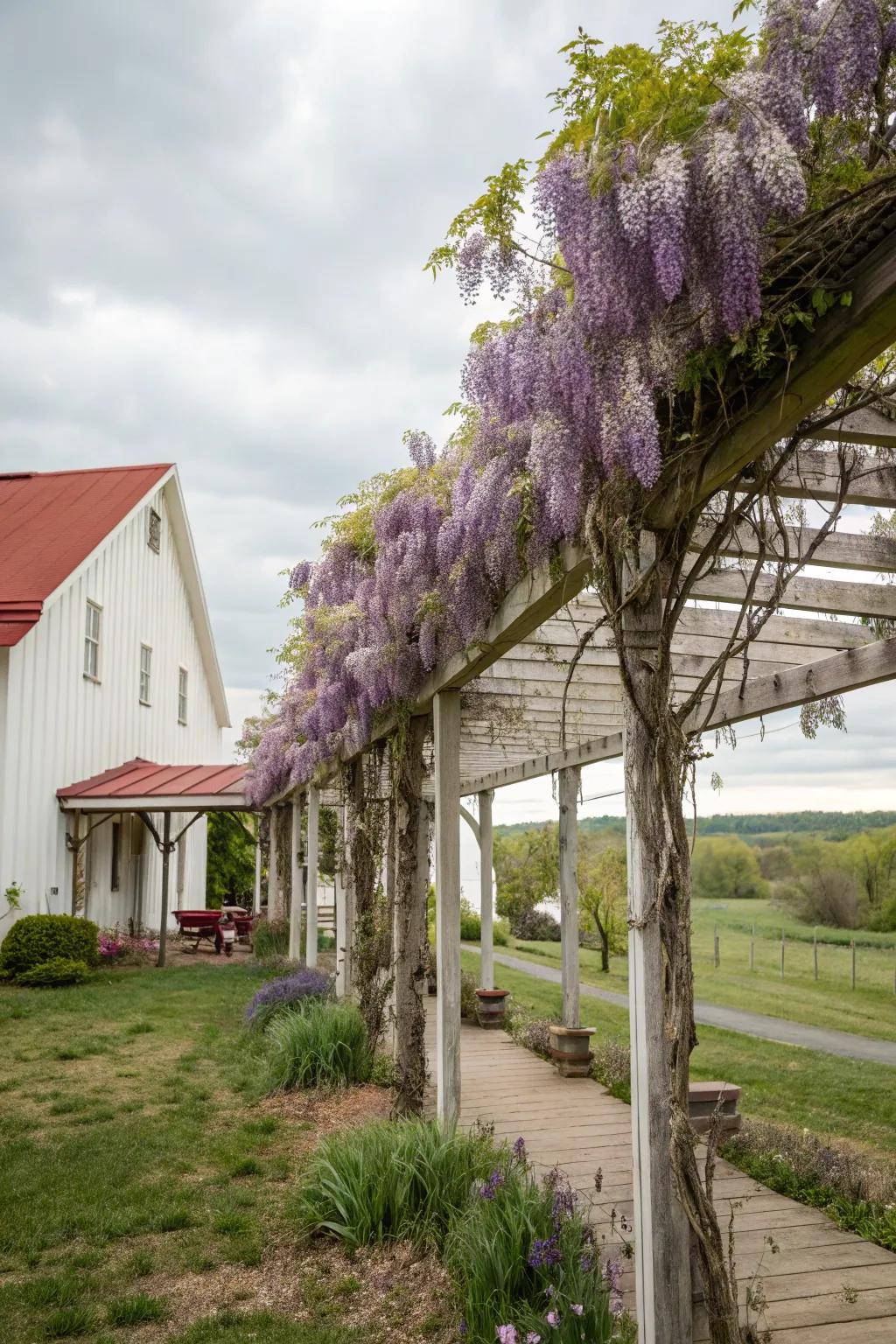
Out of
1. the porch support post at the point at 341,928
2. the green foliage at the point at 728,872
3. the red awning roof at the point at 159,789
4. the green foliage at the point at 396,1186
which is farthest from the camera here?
the green foliage at the point at 728,872

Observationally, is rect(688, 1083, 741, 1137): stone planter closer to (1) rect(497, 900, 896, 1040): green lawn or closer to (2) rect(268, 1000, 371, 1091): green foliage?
(2) rect(268, 1000, 371, 1091): green foliage

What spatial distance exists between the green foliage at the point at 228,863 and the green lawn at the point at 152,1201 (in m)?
14.7

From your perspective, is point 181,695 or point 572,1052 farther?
point 181,695

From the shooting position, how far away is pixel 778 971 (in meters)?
19.6

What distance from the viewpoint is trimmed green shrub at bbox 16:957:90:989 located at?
12.1m

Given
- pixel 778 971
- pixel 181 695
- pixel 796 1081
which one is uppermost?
pixel 181 695

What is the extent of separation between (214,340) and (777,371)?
934cm

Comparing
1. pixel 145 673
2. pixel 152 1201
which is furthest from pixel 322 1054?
pixel 145 673

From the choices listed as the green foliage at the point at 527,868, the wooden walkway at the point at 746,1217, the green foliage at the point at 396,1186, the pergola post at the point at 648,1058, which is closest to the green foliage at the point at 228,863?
the green foliage at the point at 527,868

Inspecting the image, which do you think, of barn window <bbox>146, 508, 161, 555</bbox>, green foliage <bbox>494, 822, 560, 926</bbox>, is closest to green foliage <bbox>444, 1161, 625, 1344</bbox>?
green foliage <bbox>494, 822, 560, 926</bbox>

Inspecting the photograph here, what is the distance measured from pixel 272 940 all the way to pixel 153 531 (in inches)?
306

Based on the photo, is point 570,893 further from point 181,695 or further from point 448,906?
point 181,695

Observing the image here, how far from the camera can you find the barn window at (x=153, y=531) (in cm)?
1773

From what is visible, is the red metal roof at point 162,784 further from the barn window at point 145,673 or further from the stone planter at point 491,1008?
the stone planter at point 491,1008
